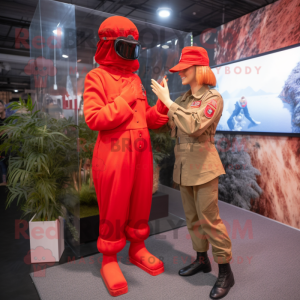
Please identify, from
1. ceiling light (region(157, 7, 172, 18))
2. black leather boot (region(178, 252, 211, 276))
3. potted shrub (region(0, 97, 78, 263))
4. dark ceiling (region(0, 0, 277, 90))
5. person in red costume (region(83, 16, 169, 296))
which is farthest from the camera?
ceiling light (region(157, 7, 172, 18))

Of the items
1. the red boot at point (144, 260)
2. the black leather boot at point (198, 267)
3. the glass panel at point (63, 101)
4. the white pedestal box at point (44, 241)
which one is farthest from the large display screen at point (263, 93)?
the white pedestal box at point (44, 241)

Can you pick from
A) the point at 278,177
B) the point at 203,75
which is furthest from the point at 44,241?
the point at 278,177

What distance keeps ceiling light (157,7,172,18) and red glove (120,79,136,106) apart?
1.86m

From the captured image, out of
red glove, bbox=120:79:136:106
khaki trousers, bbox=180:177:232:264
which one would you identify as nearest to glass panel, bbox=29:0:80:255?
red glove, bbox=120:79:136:106

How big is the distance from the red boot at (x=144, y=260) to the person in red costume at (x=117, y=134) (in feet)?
0.84

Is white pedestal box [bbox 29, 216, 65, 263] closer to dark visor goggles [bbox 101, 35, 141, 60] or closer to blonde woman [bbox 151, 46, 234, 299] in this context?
blonde woman [bbox 151, 46, 234, 299]

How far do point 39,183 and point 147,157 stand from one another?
957 millimetres

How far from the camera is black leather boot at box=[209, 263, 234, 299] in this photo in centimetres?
177

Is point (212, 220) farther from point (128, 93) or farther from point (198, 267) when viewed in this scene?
point (128, 93)

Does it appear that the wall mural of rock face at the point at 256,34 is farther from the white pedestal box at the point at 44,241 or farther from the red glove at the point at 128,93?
the white pedestal box at the point at 44,241

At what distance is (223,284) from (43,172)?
1.61m

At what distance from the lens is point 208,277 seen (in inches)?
79.4

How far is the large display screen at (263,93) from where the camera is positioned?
2812 mm

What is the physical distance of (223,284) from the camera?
1.80m
